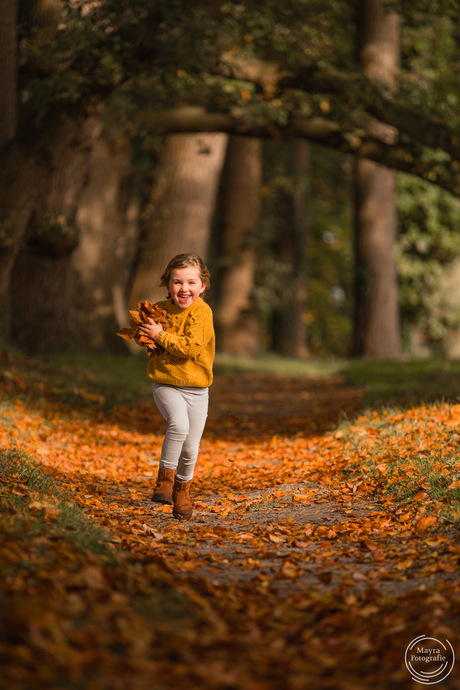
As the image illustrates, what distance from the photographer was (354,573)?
4.05 meters

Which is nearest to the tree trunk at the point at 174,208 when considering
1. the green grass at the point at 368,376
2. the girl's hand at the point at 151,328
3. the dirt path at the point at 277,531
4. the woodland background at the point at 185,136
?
the woodland background at the point at 185,136

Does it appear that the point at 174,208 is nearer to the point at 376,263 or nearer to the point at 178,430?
the point at 376,263

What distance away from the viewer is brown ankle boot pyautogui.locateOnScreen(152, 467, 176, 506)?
562 cm

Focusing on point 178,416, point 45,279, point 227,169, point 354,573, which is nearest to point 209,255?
point 227,169

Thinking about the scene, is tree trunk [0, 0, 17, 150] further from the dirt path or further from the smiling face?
the smiling face

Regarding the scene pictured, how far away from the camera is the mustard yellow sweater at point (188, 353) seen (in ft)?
17.0

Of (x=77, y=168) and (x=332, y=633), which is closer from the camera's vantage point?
(x=332, y=633)

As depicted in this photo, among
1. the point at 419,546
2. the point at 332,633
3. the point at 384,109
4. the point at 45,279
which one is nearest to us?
the point at 332,633

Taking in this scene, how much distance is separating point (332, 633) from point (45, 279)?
10.2 meters

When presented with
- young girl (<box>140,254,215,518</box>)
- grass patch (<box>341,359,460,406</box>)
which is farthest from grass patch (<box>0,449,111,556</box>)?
grass patch (<box>341,359,460,406</box>)

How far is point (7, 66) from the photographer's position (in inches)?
405

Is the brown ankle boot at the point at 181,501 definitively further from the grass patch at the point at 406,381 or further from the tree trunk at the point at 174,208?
the tree trunk at the point at 174,208

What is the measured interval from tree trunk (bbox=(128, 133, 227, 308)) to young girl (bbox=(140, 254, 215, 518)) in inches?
398

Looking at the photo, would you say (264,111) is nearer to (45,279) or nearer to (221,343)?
(45,279)
